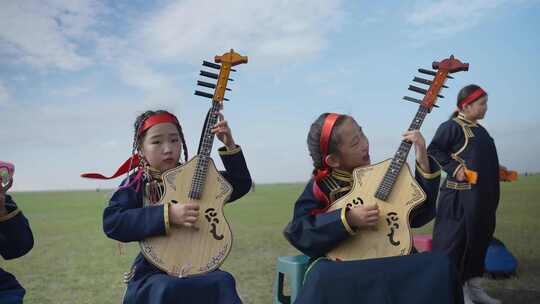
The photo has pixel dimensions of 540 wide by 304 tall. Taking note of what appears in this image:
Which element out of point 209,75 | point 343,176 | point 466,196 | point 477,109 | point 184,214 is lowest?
point 184,214

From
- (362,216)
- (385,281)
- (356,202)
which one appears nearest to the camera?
(385,281)

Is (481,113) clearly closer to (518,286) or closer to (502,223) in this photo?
(518,286)

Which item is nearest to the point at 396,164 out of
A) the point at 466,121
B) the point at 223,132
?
the point at 223,132

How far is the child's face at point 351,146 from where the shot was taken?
2.63m

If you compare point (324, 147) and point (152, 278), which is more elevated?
point (324, 147)

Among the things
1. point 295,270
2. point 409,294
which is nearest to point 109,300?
point 295,270

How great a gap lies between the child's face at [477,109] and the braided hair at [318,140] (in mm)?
2541

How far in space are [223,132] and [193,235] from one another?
1.98ft

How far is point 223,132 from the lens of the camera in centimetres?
275

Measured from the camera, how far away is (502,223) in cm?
933

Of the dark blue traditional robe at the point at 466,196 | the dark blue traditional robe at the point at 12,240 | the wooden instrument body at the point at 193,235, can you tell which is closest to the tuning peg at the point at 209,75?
the wooden instrument body at the point at 193,235

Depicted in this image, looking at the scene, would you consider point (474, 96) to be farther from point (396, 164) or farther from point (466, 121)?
point (396, 164)

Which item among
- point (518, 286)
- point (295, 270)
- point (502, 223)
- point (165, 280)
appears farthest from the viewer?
point (502, 223)

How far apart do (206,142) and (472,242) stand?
9.92 feet
